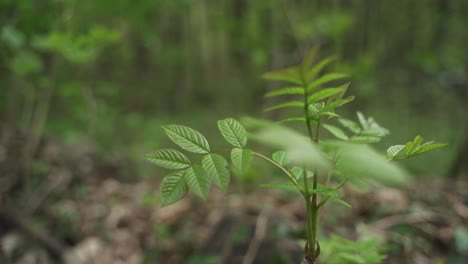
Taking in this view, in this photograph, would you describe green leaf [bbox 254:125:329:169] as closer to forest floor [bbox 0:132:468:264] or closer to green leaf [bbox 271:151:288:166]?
green leaf [bbox 271:151:288:166]

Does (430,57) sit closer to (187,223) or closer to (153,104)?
(187,223)

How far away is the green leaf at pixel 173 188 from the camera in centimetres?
57

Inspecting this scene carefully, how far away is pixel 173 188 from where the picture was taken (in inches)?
23.1

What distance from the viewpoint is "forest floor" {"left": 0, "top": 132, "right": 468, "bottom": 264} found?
172 centimetres

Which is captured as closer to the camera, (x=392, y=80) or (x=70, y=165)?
(x=70, y=165)

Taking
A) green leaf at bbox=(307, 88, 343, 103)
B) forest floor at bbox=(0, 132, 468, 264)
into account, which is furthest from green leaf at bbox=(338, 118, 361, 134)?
forest floor at bbox=(0, 132, 468, 264)

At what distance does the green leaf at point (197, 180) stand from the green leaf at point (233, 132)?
8 cm

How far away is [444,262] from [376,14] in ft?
23.7

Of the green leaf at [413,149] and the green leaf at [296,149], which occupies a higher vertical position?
the green leaf at [413,149]

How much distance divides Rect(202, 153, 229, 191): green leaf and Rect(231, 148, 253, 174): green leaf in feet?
0.08

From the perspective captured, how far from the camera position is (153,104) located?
35.8ft

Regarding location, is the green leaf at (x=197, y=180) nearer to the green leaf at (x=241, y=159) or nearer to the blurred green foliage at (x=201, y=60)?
the green leaf at (x=241, y=159)

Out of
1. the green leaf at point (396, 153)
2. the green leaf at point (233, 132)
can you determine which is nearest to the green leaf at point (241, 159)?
the green leaf at point (233, 132)

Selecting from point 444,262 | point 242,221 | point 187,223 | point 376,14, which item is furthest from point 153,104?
point 444,262
